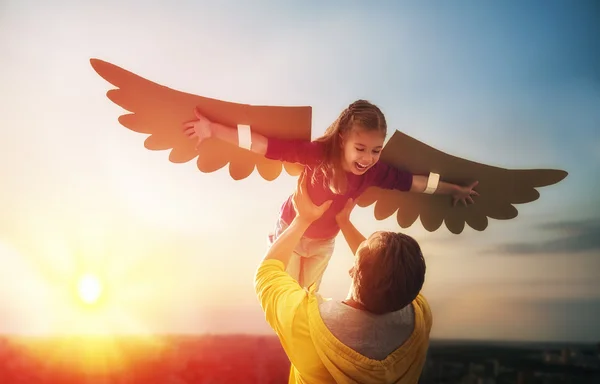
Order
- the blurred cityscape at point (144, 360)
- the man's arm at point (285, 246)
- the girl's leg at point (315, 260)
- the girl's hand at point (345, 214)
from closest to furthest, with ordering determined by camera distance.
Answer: the man's arm at point (285, 246) < the girl's hand at point (345, 214) < the girl's leg at point (315, 260) < the blurred cityscape at point (144, 360)

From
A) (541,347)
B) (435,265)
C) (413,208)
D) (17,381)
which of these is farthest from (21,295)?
(541,347)

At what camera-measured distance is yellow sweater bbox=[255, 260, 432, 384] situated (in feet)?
2.39

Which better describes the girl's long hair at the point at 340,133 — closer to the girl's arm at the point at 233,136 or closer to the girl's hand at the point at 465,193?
the girl's arm at the point at 233,136

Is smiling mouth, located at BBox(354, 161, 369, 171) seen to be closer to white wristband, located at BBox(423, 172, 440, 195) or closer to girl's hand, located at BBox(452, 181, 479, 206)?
white wristband, located at BBox(423, 172, 440, 195)

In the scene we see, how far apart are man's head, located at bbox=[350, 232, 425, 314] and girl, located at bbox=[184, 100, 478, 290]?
331mm

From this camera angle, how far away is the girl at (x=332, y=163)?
40.8 inches

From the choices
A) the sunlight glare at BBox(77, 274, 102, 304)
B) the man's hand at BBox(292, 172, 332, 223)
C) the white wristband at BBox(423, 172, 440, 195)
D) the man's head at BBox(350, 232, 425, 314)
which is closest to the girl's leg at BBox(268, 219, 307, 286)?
the man's hand at BBox(292, 172, 332, 223)

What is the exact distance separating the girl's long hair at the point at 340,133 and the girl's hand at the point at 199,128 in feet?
0.85

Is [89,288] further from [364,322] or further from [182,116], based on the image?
[364,322]

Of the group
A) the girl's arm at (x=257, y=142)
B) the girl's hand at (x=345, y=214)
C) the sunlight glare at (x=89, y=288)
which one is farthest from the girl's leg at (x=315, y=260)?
the sunlight glare at (x=89, y=288)

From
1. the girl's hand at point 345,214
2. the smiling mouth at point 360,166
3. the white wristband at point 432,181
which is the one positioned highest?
the smiling mouth at point 360,166

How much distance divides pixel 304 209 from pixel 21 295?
3.81ft

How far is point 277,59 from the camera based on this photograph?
1.61 m

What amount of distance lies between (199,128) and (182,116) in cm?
5
